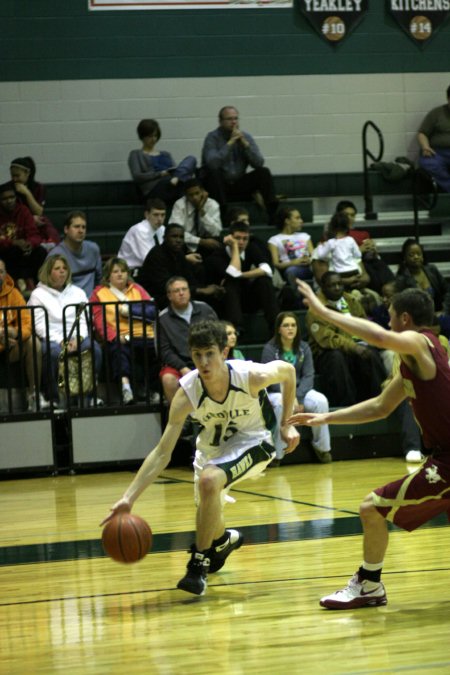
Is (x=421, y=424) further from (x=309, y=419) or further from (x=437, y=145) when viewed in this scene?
(x=437, y=145)

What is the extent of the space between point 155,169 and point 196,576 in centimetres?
782

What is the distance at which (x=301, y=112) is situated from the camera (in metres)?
13.9

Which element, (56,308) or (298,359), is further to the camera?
(56,308)

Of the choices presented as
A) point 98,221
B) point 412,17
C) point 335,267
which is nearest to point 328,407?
point 335,267

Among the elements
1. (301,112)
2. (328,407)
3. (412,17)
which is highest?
(412,17)

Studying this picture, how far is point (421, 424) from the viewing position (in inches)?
188

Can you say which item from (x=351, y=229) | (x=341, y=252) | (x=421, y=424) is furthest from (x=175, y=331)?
(x=421, y=424)

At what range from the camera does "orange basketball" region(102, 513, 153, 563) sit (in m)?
4.88

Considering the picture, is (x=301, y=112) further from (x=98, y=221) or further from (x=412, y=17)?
(x=98, y=221)

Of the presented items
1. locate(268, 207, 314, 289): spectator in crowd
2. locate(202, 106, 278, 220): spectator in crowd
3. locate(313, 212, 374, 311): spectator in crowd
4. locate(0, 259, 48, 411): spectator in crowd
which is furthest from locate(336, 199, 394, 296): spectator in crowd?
locate(0, 259, 48, 411): spectator in crowd

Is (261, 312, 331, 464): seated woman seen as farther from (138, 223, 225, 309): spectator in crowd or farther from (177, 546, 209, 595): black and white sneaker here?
(177, 546, 209, 595): black and white sneaker

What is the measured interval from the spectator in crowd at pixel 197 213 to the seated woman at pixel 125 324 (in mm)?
1525

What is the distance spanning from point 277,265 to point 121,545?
6813mm

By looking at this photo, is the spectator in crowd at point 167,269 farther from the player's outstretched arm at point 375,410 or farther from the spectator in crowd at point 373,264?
the player's outstretched arm at point 375,410
